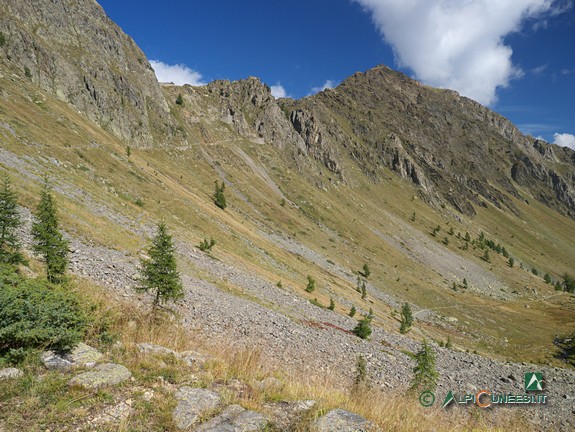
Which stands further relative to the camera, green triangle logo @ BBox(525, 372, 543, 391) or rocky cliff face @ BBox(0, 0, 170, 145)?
rocky cliff face @ BBox(0, 0, 170, 145)

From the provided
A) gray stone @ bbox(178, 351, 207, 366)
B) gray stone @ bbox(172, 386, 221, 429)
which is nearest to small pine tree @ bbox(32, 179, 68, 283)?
gray stone @ bbox(178, 351, 207, 366)

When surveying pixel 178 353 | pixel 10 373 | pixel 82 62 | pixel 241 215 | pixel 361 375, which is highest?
pixel 82 62

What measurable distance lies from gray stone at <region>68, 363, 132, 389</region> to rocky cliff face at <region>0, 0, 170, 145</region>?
350ft

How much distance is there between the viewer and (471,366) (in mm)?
34375

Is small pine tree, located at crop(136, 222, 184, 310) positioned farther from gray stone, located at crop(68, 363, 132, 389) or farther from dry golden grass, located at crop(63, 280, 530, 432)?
gray stone, located at crop(68, 363, 132, 389)

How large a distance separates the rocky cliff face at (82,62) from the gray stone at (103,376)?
10667 cm

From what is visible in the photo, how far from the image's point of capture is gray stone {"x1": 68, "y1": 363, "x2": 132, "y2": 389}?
6324mm

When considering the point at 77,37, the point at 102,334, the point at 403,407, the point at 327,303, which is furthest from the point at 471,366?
the point at 77,37

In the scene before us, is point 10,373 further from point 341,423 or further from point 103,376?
point 341,423

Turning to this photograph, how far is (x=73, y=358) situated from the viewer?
7.07 meters

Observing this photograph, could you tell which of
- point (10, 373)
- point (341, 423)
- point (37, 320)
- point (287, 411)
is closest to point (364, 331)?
point (287, 411)

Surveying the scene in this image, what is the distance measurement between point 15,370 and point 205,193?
3614 inches

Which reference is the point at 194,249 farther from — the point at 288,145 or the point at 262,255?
the point at 288,145

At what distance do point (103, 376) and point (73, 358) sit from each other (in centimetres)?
105
